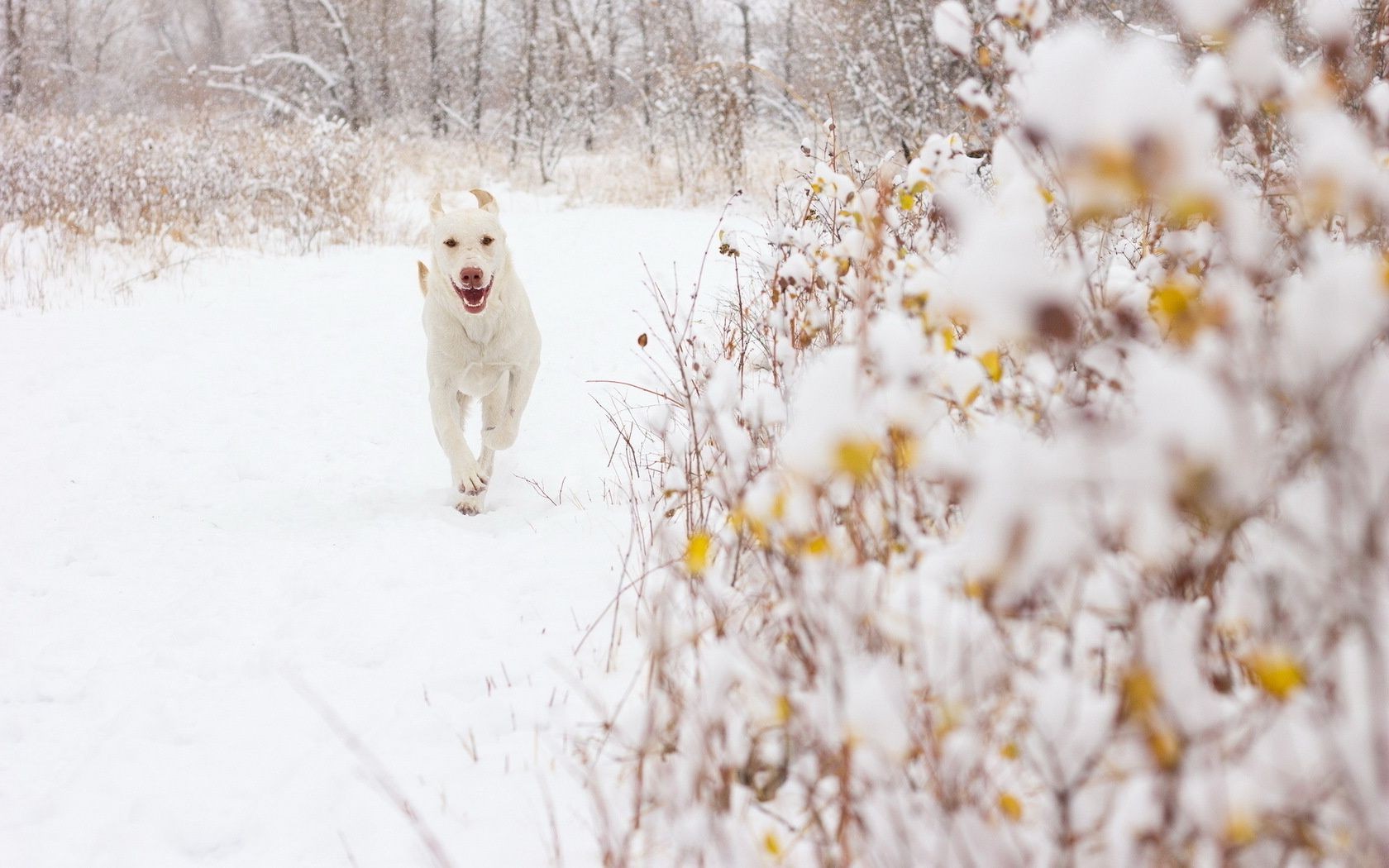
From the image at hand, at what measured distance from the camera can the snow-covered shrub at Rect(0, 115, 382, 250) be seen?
28.7 ft

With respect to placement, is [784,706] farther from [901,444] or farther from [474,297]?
[474,297]

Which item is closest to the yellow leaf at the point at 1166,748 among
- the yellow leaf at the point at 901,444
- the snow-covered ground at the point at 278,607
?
the yellow leaf at the point at 901,444

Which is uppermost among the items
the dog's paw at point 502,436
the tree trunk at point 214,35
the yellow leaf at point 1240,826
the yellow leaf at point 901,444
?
the tree trunk at point 214,35

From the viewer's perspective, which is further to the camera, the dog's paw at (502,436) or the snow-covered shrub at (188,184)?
the snow-covered shrub at (188,184)

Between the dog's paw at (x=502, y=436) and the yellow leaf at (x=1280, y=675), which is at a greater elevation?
the yellow leaf at (x=1280, y=675)

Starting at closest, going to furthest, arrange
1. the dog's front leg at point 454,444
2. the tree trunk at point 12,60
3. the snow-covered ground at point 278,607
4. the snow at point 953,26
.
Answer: the snow at point 953,26 → the snow-covered ground at point 278,607 → the dog's front leg at point 454,444 → the tree trunk at point 12,60

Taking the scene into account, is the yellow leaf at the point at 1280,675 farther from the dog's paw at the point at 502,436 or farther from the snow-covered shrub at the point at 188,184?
the snow-covered shrub at the point at 188,184

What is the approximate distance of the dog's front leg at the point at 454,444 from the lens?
151 inches

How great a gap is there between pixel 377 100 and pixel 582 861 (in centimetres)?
2349

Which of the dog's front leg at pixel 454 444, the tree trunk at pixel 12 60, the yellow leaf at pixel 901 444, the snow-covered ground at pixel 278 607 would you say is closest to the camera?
the yellow leaf at pixel 901 444

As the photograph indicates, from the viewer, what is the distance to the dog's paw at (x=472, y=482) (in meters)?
3.83

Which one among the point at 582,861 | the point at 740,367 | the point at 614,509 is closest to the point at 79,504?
the point at 614,509

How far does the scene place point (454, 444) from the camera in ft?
12.8

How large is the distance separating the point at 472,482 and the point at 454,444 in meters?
0.22
